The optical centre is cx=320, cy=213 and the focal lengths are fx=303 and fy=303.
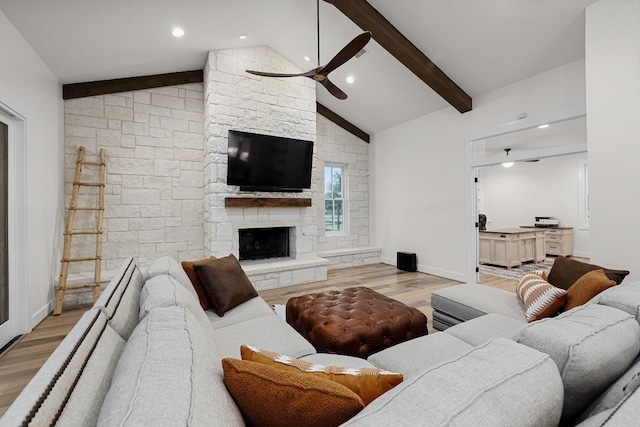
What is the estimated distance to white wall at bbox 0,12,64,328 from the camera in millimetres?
2721

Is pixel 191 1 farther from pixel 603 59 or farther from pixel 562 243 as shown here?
pixel 562 243

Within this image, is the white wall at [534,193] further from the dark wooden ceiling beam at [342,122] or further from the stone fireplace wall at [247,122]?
the stone fireplace wall at [247,122]

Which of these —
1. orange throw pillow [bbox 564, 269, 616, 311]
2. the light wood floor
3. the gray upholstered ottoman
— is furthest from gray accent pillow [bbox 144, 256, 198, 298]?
orange throw pillow [bbox 564, 269, 616, 311]

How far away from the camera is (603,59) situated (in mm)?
2758

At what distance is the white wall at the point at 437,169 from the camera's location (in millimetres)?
3775

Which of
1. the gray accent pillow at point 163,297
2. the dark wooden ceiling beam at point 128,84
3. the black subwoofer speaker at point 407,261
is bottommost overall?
the black subwoofer speaker at point 407,261

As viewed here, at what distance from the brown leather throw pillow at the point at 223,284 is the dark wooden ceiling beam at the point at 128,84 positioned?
10.8 feet

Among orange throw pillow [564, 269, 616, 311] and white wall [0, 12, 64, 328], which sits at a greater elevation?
white wall [0, 12, 64, 328]

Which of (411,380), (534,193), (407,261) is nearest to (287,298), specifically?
(407,261)

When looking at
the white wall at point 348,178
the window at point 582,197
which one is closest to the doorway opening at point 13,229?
the white wall at point 348,178

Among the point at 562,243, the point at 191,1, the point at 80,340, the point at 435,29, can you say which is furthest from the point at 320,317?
the point at 562,243

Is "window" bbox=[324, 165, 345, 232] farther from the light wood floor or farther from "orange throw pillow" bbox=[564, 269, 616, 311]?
"orange throw pillow" bbox=[564, 269, 616, 311]

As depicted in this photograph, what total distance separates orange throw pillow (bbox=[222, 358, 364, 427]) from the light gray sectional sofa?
0.10 feet

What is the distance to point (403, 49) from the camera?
3.88m
